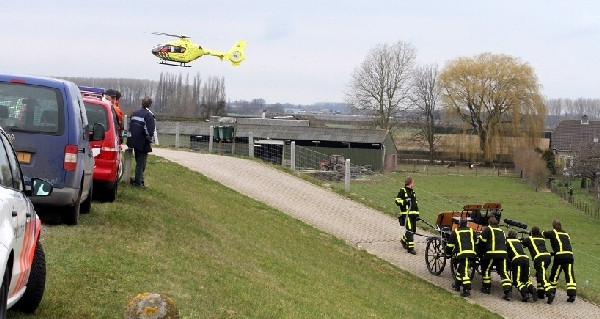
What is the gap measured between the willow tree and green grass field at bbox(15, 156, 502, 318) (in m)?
66.3

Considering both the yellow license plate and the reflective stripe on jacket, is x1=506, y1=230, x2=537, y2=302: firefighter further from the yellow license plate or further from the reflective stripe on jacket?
the yellow license plate

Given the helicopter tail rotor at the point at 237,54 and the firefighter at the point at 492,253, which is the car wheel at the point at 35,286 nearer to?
the firefighter at the point at 492,253

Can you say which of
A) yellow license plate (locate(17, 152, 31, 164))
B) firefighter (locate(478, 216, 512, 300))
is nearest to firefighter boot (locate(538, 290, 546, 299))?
firefighter (locate(478, 216, 512, 300))

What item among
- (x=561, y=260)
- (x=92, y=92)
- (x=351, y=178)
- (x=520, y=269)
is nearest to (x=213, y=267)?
(x=92, y=92)

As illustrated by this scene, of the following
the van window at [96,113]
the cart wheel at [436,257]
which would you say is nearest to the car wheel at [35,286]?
the van window at [96,113]

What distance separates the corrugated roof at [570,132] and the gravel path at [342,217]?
7683cm

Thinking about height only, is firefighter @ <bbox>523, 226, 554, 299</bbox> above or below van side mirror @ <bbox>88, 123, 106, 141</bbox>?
below

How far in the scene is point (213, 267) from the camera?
444 inches

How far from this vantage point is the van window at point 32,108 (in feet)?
35.6

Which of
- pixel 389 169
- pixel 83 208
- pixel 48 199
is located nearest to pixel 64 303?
pixel 48 199

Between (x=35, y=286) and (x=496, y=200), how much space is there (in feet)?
172

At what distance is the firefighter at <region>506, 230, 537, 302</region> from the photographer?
17438mm

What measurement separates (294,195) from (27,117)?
48.6ft

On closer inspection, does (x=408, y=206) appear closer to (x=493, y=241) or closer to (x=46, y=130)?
(x=493, y=241)
